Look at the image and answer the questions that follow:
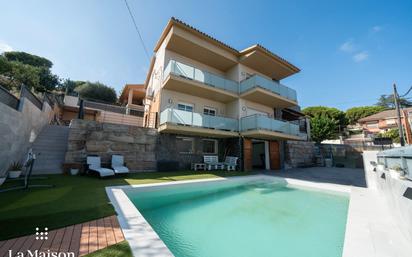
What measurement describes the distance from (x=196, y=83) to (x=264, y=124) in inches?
232

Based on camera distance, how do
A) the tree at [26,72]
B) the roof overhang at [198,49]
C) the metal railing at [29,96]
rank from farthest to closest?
the tree at [26,72] → the roof overhang at [198,49] → the metal railing at [29,96]

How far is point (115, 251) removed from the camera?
227 centimetres

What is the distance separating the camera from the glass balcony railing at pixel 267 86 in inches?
520

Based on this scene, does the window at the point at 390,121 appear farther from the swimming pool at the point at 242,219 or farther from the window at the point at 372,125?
the swimming pool at the point at 242,219

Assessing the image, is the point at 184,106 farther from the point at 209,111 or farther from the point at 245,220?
the point at 245,220

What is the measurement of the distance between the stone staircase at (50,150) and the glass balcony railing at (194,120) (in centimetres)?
583

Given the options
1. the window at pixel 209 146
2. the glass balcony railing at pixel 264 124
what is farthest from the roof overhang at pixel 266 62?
the window at pixel 209 146

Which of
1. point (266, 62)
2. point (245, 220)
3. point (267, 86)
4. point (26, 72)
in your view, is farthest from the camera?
point (26, 72)

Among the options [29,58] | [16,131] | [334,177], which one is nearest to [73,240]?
[16,131]

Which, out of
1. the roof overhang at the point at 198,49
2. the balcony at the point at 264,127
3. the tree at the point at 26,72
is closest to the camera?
the roof overhang at the point at 198,49

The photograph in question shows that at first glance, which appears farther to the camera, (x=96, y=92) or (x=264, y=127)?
(x=96, y=92)

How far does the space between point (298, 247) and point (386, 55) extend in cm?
1792

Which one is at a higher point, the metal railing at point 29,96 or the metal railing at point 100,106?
the metal railing at point 100,106

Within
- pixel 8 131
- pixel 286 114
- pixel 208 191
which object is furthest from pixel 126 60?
pixel 286 114
